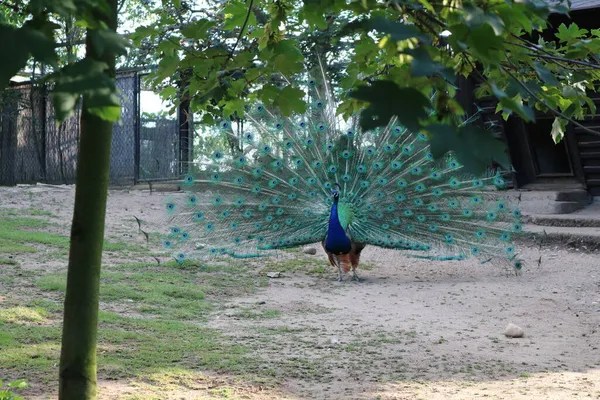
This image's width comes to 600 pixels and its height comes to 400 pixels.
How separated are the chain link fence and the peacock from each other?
570cm

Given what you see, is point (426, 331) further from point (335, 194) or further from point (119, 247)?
point (119, 247)

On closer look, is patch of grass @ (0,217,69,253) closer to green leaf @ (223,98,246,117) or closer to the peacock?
the peacock

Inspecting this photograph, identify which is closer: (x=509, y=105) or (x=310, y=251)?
(x=509, y=105)

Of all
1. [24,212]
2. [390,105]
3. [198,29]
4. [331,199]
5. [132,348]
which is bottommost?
[132,348]

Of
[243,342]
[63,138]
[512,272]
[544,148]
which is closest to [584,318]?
[512,272]

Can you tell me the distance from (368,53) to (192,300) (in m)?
5.52

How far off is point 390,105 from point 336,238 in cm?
792

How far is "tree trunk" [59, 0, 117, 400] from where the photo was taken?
2598 mm

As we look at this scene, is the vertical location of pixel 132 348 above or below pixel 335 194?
below

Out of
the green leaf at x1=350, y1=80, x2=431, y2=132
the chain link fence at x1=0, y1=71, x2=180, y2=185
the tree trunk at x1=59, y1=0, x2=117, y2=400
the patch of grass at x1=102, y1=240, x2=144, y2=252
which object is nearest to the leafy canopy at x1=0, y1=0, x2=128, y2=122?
the green leaf at x1=350, y1=80, x2=431, y2=132

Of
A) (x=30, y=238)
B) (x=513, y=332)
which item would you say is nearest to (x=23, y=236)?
(x=30, y=238)

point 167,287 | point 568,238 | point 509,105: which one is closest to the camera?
point 509,105

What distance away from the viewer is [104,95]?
144cm

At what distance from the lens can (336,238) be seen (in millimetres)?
9336
